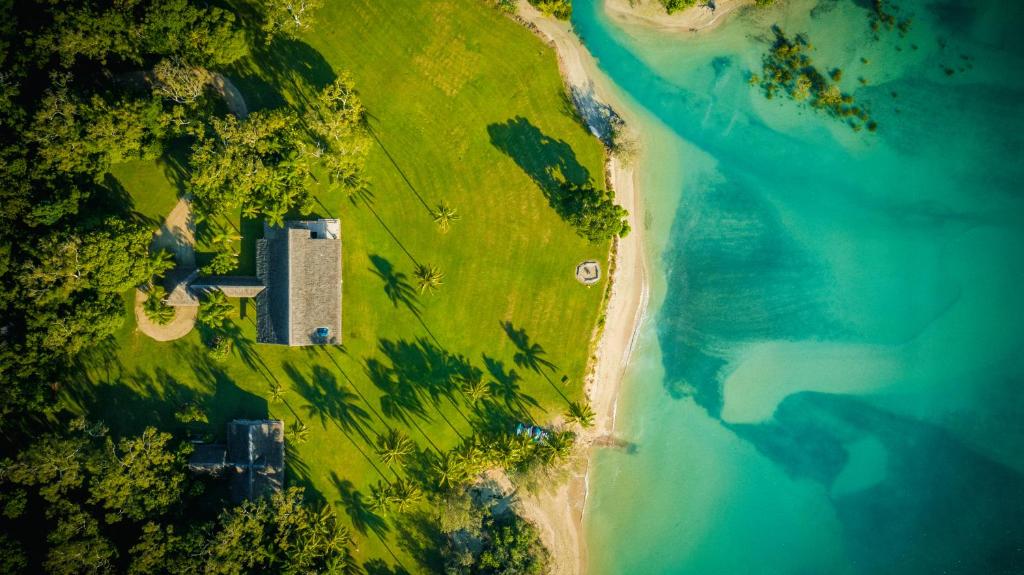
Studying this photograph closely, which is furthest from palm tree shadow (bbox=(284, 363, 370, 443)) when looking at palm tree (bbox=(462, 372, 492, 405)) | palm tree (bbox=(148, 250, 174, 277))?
palm tree (bbox=(148, 250, 174, 277))

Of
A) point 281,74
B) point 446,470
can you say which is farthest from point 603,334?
point 281,74

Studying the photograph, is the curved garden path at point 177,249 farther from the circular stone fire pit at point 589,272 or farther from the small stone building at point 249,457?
the circular stone fire pit at point 589,272

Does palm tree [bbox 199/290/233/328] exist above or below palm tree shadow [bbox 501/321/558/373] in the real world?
above

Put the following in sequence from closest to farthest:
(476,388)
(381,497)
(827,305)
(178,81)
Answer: (178,81)
(381,497)
(476,388)
(827,305)

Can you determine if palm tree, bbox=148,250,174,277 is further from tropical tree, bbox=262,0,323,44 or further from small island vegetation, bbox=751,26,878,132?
small island vegetation, bbox=751,26,878,132

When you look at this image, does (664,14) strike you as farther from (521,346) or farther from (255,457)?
(255,457)

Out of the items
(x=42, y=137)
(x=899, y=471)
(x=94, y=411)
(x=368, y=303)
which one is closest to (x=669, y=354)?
(x=899, y=471)
